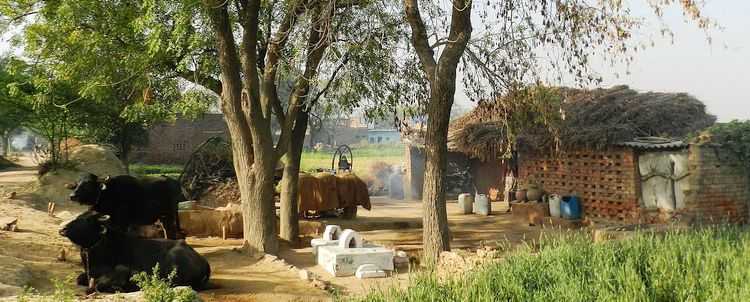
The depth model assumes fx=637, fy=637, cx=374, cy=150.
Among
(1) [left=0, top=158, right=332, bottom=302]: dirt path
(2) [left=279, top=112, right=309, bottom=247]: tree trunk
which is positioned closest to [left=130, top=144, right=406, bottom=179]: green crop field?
(2) [left=279, top=112, right=309, bottom=247]: tree trunk

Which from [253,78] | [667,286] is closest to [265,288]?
[253,78]

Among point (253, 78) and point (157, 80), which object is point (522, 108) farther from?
point (157, 80)

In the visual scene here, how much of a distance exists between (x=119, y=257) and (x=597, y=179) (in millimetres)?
11238

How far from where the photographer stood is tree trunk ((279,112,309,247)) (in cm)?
1272

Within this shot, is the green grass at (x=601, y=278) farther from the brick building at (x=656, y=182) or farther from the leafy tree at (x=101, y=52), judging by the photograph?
the brick building at (x=656, y=182)

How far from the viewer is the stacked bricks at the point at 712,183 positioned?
13102 mm

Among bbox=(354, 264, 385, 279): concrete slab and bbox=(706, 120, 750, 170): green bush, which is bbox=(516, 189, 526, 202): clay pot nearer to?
bbox=(706, 120, 750, 170): green bush

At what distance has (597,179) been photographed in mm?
15133

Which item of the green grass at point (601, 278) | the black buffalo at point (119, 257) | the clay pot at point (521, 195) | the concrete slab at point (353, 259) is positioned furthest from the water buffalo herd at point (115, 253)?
the clay pot at point (521, 195)

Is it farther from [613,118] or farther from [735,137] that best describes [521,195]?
[735,137]

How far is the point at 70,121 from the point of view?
21094mm

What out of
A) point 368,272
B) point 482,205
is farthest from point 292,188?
point 482,205

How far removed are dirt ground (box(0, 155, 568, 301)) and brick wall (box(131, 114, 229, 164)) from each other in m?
14.5

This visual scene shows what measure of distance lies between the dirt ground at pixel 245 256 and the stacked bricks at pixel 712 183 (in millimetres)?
3414
